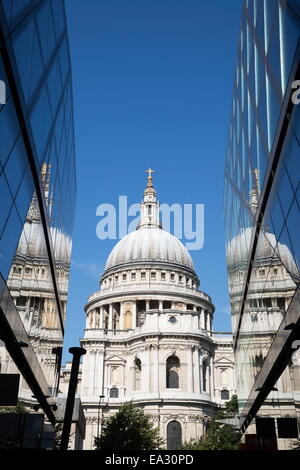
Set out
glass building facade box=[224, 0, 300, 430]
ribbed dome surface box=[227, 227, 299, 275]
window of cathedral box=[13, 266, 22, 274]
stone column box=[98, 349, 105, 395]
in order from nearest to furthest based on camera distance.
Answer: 1. glass building facade box=[224, 0, 300, 430]
2. ribbed dome surface box=[227, 227, 299, 275]
3. window of cathedral box=[13, 266, 22, 274]
4. stone column box=[98, 349, 105, 395]

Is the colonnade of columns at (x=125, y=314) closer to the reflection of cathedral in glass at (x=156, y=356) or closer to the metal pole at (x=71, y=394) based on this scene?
the reflection of cathedral in glass at (x=156, y=356)

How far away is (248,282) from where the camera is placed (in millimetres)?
24969

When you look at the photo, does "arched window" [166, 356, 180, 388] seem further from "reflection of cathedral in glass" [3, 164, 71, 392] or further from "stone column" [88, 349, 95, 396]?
"reflection of cathedral in glass" [3, 164, 71, 392]

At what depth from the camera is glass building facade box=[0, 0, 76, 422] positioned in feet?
42.8

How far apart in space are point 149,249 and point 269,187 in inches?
3351

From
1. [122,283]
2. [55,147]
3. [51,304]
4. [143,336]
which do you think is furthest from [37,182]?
[122,283]

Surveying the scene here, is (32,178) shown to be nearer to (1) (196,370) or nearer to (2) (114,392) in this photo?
(1) (196,370)

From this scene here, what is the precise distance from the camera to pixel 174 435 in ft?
214

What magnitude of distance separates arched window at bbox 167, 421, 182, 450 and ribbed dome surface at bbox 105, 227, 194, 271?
38100 mm

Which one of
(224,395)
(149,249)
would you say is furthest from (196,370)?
(149,249)

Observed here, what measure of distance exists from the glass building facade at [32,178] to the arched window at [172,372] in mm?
43688

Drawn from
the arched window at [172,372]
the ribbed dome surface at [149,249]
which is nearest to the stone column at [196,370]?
the arched window at [172,372]

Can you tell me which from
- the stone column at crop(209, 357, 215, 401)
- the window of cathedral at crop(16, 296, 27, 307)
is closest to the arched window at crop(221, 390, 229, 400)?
the stone column at crop(209, 357, 215, 401)
